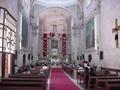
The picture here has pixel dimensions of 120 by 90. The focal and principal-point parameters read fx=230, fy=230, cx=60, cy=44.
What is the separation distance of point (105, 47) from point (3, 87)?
11.3m

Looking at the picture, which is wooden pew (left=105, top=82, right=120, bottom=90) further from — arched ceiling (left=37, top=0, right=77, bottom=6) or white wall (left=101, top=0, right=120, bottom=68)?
arched ceiling (left=37, top=0, right=77, bottom=6)

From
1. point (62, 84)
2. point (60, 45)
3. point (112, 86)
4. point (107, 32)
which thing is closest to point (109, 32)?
point (107, 32)

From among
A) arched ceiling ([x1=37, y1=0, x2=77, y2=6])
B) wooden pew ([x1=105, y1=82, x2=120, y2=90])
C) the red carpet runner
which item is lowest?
the red carpet runner

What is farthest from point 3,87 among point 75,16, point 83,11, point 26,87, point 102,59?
point 75,16

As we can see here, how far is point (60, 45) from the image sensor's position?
39.9 m

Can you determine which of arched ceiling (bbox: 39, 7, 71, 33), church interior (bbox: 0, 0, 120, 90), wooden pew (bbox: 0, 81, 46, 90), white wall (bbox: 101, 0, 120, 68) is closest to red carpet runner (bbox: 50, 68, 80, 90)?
church interior (bbox: 0, 0, 120, 90)

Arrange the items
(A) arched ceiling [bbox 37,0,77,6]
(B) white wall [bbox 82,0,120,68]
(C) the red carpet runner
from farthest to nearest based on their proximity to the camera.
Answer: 1. (A) arched ceiling [bbox 37,0,77,6]
2. (B) white wall [bbox 82,0,120,68]
3. (C) the red carpet runner

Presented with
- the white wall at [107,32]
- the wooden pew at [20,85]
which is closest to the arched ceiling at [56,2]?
the white wall at [107,32]

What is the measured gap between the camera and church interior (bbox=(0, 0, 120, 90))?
10.3 meters

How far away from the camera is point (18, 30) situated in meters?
17.5

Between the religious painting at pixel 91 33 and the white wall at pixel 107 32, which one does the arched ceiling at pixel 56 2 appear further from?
the white wall at pixel 107 32

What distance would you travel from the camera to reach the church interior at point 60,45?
33.7 ft

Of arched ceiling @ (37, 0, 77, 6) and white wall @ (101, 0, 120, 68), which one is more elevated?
arched ceiling @ (37, 0, 77, 6)

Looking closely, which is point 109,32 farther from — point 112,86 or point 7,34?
point 112,86
